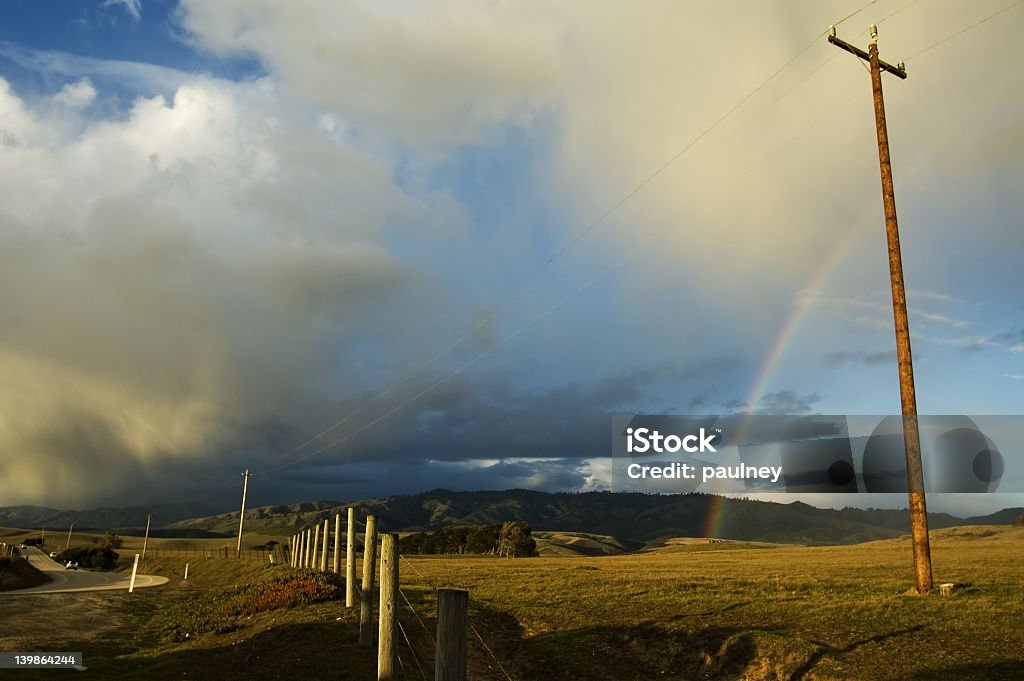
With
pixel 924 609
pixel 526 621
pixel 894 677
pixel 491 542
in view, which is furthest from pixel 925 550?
pixel 491 542

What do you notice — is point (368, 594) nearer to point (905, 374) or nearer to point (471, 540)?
point (905, 374)

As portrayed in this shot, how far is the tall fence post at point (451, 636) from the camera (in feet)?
26.1

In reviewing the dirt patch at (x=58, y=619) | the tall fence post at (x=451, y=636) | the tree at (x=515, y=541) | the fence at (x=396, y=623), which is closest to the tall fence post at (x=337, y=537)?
the fence at (x=396, y=623)

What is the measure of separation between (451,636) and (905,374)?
21838 mm

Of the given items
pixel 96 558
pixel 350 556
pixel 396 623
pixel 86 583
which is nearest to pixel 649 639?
pixel 350 556

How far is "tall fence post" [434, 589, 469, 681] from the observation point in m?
7.94

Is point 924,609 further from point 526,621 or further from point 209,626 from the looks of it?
point 209,626

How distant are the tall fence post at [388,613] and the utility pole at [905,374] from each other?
1838 cm

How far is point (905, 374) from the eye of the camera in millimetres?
24391

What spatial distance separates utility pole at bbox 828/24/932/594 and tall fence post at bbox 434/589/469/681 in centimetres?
2059

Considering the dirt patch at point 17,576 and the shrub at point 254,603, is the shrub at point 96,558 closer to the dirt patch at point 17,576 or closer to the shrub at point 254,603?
the dirt patch at point 17,576

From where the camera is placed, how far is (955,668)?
49.2 feet

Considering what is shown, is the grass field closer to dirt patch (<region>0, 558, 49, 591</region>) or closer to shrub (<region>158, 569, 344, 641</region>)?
shrub (<region>158, 569, 344, 641</region>)

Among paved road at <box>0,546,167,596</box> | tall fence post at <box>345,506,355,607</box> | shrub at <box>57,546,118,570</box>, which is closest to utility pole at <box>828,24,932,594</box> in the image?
tall fence post at <box>345,506,355,607</box>
